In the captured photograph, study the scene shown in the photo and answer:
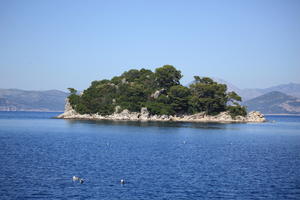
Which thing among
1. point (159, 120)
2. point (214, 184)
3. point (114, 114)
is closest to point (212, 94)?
point (159, 120)

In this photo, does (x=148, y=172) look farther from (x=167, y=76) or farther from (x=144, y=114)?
(x=167, y=76)

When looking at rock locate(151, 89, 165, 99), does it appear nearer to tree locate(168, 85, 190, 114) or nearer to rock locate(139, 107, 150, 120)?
tree locate(168, 85, 190, 114)

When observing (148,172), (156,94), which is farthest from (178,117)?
(148,172)

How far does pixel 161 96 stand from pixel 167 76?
11225mm

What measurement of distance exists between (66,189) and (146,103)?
134339mm

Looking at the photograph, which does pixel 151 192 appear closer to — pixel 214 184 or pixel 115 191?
pixel 115 191

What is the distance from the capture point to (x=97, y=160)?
5131 cm

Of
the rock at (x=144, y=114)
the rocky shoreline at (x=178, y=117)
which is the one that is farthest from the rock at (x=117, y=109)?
the rock at (x=144, y=114)

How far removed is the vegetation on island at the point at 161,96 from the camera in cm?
16588

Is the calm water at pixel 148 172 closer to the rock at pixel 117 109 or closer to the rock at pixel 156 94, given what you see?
the rock at pixel 117 109

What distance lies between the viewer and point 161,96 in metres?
169

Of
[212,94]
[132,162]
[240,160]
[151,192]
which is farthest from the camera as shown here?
[212,94]

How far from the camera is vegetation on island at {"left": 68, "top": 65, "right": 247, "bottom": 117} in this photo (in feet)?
544

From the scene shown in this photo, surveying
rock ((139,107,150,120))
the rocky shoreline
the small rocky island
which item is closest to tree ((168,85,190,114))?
the small rocky island
